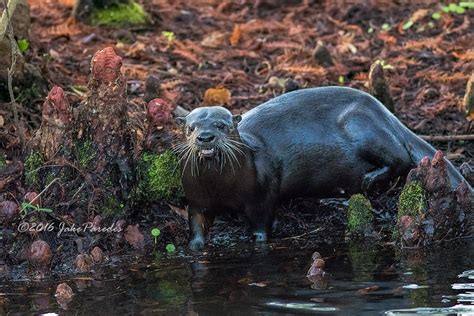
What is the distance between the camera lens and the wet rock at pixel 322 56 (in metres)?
11.4

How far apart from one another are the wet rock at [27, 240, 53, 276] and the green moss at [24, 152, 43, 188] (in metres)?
0.73

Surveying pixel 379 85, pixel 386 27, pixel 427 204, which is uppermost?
pixel 386 27

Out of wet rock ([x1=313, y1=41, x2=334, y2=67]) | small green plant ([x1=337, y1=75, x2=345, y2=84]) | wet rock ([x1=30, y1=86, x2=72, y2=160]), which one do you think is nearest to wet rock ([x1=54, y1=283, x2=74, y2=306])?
wet rock ([x1=30, y1=86, x2=72, y2=160])

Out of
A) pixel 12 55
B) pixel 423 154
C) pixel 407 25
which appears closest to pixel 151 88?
pixel 12 55

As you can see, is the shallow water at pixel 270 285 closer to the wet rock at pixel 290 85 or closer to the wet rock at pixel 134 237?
the wet rock at pixel 134 237

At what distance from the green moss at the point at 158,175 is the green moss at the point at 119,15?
4.71 meters

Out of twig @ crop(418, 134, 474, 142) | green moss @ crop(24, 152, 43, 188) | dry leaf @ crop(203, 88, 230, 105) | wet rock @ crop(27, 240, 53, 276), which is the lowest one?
wet rock @ crop(27, 240, 53, 276)

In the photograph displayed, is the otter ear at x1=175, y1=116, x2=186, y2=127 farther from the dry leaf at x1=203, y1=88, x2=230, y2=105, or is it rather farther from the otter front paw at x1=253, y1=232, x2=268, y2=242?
the dry leaf at x1=203, y1=88, x2=230, y2=105

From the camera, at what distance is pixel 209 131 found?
296 inches

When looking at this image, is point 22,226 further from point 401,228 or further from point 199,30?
point 199,30

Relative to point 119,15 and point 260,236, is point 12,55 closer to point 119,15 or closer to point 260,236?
point 260,236

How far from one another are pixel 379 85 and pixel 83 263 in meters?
3.57

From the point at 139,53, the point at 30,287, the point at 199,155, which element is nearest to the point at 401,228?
the point at 199,155

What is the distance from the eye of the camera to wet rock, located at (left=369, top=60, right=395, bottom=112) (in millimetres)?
9680
